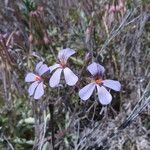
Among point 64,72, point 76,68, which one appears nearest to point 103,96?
point 64,72

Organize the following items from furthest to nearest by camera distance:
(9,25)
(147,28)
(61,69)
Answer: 1. (9,25)
2. (147,28)
3. (61,69)

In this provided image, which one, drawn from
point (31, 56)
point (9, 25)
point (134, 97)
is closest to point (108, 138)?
point (134, 97)

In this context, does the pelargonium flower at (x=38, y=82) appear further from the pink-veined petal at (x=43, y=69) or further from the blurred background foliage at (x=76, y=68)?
the blurred background foliage at (x=76, y=68)

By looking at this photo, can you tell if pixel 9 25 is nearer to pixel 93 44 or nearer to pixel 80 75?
pixel 93 44

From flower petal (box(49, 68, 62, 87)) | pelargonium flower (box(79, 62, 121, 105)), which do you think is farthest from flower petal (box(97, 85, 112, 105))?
flower petal (box(49, 68, 62, 87))

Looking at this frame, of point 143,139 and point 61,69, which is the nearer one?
point 61,69

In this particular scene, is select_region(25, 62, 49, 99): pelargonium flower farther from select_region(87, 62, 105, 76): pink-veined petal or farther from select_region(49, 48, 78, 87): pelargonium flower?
select_region(87, 62, 105, 76): pink-veined petal

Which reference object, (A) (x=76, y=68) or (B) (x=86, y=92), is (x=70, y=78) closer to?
(B) (x=86, y=92)
